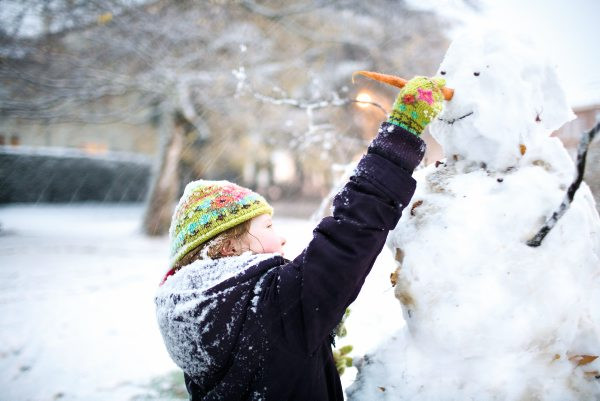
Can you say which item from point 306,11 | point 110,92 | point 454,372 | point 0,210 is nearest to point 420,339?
point 454,372

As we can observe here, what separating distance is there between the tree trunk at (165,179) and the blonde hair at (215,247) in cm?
862

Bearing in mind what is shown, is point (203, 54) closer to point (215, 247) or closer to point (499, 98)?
point (215, 247)

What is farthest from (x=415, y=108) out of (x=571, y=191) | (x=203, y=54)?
(x=203, y=54)

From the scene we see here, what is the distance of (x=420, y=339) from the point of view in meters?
1.23

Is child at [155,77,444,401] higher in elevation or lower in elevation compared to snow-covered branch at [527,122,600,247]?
lower

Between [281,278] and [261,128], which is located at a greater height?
[281,278]

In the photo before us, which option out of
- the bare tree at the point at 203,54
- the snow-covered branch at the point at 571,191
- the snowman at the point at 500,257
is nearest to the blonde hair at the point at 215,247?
the snowman at the point at 500,257

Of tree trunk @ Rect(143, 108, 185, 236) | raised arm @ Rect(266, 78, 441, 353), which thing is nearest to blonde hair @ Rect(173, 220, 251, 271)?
raised arm @ Rect(266, 78, 441, 353)

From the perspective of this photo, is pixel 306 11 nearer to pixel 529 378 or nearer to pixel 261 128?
pixel 261 128

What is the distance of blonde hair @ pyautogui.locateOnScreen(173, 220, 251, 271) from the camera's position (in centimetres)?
119

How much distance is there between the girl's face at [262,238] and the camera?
126cm

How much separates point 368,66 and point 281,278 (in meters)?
6.23

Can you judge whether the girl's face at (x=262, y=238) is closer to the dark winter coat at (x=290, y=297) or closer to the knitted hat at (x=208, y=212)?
the knitted hat at (x=208, y=212)

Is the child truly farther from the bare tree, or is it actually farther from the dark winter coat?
the bare tree
